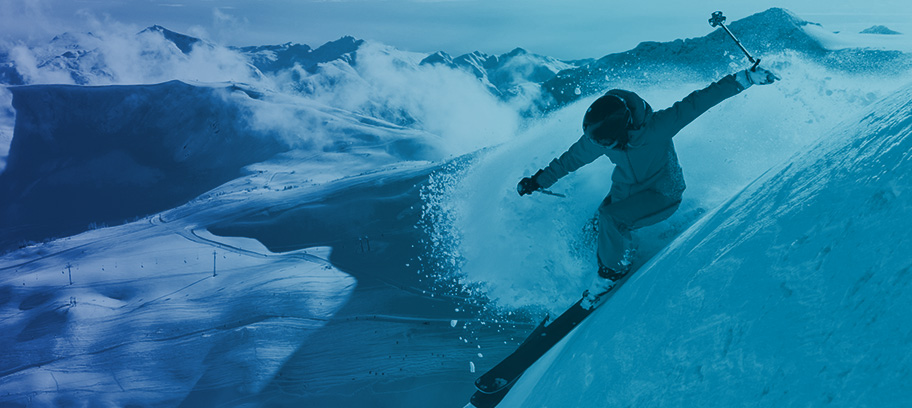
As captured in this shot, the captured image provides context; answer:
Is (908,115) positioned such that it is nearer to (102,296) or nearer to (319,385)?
(319,385)

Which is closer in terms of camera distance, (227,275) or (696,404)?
(696,404)

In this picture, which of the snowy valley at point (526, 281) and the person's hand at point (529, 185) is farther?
Answer: the person's hand at point (529, 185)

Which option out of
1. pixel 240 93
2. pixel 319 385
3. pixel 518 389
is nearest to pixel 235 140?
pixel 240 93

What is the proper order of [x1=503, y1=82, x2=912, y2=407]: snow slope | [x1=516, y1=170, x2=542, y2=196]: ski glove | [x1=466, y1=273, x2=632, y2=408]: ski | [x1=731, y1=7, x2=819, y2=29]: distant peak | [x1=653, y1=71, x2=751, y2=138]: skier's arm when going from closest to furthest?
1. [x1=503, y1=82, x2=912, y2=407]: snow slope
2. [x1=653, y1=71, x2=751, y2=138]: skier's arm
3. [x1=466, y1=273, x2=632, y2=408]: ski
4. [x1=516, y1=170, x2=542, y2=196]: ski glove
5. [x1=731, y1=7, x2=819, y2=29]: distant peak

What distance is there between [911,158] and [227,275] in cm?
2050

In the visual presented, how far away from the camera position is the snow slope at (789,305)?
5.30 feet

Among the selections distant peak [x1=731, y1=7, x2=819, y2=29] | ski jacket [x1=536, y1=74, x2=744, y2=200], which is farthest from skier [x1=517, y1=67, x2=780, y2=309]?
distant peak [x1=731, y1=7, x2=819, y2=29]

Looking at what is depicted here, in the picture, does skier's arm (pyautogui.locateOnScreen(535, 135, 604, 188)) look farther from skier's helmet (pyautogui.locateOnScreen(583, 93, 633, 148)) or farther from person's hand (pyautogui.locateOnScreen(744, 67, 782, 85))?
person's hand (pyautogui.locateOnScreen(744, 67, 782, 85))

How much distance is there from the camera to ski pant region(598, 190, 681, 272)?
4.42 metres

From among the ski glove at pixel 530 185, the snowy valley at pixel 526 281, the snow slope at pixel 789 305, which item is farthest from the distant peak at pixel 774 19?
Result: the snow slope at pixel 789 305

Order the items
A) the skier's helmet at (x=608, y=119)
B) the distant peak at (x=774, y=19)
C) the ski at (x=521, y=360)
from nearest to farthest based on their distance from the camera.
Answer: the skier's helmet at (x=608, y=119) < the ski at (x=521, y=360) < the distant peak at (x=774, y=19)

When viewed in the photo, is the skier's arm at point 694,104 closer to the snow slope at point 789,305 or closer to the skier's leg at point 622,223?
the skier's leg at point 622,223

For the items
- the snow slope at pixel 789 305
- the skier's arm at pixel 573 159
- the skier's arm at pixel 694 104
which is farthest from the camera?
the skier's arm at pixel 573 159

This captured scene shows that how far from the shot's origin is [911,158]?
211 centimetres
